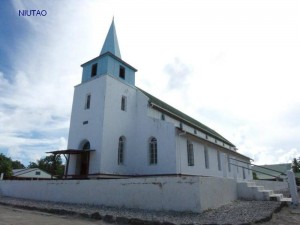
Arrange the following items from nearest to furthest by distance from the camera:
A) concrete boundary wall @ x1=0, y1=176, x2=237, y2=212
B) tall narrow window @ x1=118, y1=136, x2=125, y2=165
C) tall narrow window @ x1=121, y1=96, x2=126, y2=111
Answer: concrete boundary wall @ x1=0, y1=176, x2=237, y2=212 → tall narrow window @ x1=118, y1=136, x2=125, y2=165 → tall narrow window @ x1=121, y1=96, x2=126, y2=111

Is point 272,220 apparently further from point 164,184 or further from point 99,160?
point 99,160

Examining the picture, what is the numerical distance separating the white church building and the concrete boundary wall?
103 inches

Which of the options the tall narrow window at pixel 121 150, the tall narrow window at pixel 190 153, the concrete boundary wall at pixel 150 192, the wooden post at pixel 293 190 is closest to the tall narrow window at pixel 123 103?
the tall narrow window at pixel 121 150

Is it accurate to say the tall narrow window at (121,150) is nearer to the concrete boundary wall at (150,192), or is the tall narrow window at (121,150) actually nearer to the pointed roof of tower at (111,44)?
the concrete boundary wall at (150,192)

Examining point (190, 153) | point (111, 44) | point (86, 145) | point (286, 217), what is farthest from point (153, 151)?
point (111, 44)

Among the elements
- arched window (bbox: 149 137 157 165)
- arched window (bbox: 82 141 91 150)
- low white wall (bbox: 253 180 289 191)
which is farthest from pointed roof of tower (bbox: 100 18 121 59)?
low white wall (bbox: 253 180 289 191)

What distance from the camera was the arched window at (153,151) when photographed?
17.6 metres

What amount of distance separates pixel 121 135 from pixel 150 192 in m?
8.73

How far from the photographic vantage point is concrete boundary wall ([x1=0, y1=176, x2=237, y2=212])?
9.12 metres

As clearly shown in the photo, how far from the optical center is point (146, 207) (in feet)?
33.6

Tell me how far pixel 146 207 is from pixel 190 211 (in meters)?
2.23

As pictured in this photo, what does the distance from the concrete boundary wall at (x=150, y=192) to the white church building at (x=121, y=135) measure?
2.63m

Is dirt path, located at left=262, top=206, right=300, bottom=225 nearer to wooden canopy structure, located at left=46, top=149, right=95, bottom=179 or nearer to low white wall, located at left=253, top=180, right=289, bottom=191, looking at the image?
wooden canopy structure, located at left=46, top=149, right=95, bottom=179

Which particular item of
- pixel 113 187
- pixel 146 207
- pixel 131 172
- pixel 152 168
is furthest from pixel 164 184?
pixel 131 172
